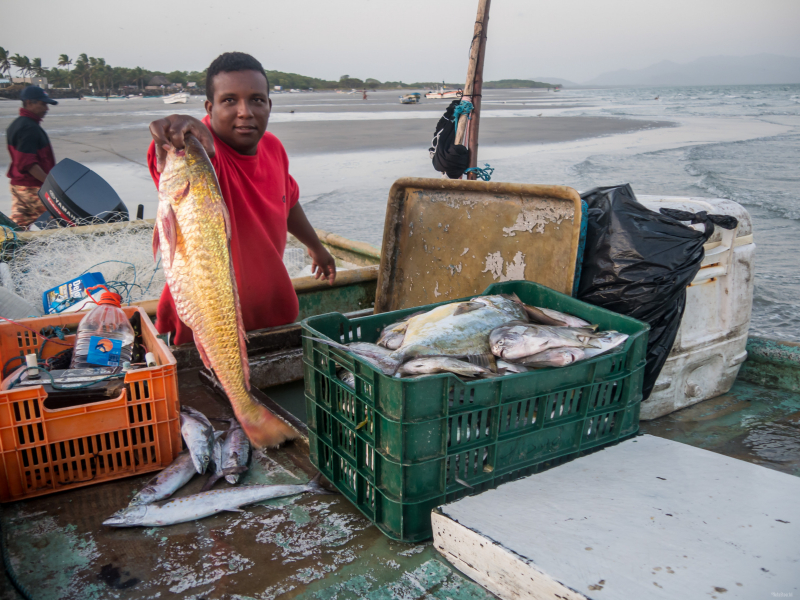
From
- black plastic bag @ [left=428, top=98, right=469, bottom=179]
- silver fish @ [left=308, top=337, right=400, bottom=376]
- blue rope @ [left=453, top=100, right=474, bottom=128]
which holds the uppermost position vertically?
blue rope @ [left=453, top=100, right=474, bottom=128]

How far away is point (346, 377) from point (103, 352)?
3.94 ft

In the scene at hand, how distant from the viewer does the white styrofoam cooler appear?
2963mm

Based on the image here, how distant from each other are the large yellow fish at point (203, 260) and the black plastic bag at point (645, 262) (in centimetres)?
178

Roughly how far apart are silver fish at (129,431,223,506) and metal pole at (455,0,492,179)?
414 centimetres

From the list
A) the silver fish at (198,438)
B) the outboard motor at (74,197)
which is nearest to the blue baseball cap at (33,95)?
the outboard motor at (74,197)

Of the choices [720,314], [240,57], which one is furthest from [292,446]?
[720,314]

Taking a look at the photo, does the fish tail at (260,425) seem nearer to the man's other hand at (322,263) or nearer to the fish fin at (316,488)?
the fish fin at (316,488)

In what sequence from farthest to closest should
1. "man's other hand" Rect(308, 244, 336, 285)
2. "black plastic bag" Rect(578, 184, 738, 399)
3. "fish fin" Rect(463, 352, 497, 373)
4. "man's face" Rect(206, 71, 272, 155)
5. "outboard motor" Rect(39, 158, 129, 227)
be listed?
"outboard motor" Rect(39, 158, 129, 227), "man's other hand" Rect(308, 244, 336, 285), "man's face" Rect(206, 71, 272, 155), "black plastic bag" Rect(578, 184, 738, 399), "fish fin" Rect(463, 352, 497, 373)

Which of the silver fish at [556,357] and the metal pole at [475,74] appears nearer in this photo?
the silver fish at [556,357]

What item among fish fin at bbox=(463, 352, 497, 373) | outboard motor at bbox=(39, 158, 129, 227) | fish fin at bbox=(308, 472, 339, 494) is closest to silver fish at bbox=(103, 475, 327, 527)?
fish fin at bbox=(308, 472, 339, 494)

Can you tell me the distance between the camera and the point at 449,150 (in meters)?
5.31

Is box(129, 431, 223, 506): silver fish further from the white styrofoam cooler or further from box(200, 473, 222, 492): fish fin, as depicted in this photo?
the white styrofoam cooler

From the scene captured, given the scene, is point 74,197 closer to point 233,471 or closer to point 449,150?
point 449,150

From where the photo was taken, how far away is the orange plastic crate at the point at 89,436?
2143 millimetres
